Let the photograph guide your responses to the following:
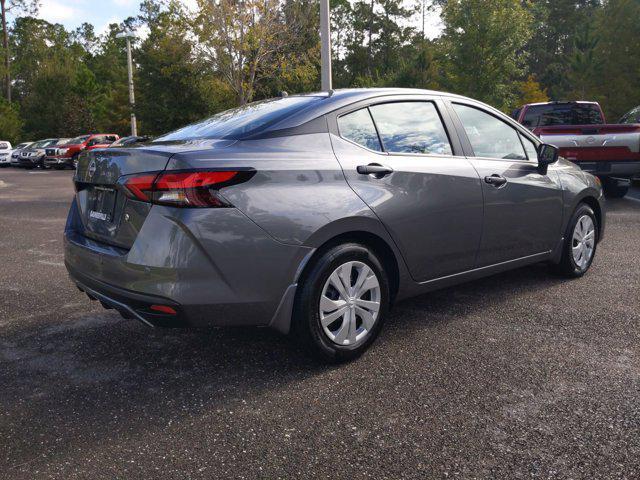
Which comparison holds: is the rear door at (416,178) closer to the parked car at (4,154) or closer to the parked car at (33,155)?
the parked car at (33,155)

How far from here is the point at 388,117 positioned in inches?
153

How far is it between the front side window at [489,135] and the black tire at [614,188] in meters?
8.44

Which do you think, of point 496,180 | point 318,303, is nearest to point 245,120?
point 318,303

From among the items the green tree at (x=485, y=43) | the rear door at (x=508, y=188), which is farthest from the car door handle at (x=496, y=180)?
the green tree at (x=485, y=43)

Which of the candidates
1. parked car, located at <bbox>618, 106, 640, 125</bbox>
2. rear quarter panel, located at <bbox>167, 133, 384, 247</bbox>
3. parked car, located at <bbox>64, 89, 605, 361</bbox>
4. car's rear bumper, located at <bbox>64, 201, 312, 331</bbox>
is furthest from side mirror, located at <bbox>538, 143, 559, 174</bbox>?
parked car, located at <bbox>618, 106, 640, 125</bbox>

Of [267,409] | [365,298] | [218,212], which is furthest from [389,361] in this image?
→ [218,212]

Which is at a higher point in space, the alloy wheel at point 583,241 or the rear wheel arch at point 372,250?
the rear wheel arch at point 372,250

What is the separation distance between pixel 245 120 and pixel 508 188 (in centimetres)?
207

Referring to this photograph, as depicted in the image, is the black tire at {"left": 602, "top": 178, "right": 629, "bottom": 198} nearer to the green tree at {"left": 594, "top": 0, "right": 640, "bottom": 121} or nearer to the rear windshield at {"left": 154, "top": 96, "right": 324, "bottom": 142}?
the rear windshield at {"left": 154, "top": 96, "right": 324, "bottom": 142}

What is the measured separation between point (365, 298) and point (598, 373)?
4.56 ft

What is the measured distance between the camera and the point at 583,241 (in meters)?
5.43

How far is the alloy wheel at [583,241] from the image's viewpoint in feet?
17.5

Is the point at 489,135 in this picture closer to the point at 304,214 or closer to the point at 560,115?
the point at 304,214

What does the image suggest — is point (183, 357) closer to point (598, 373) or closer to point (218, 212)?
point (218, 212)
